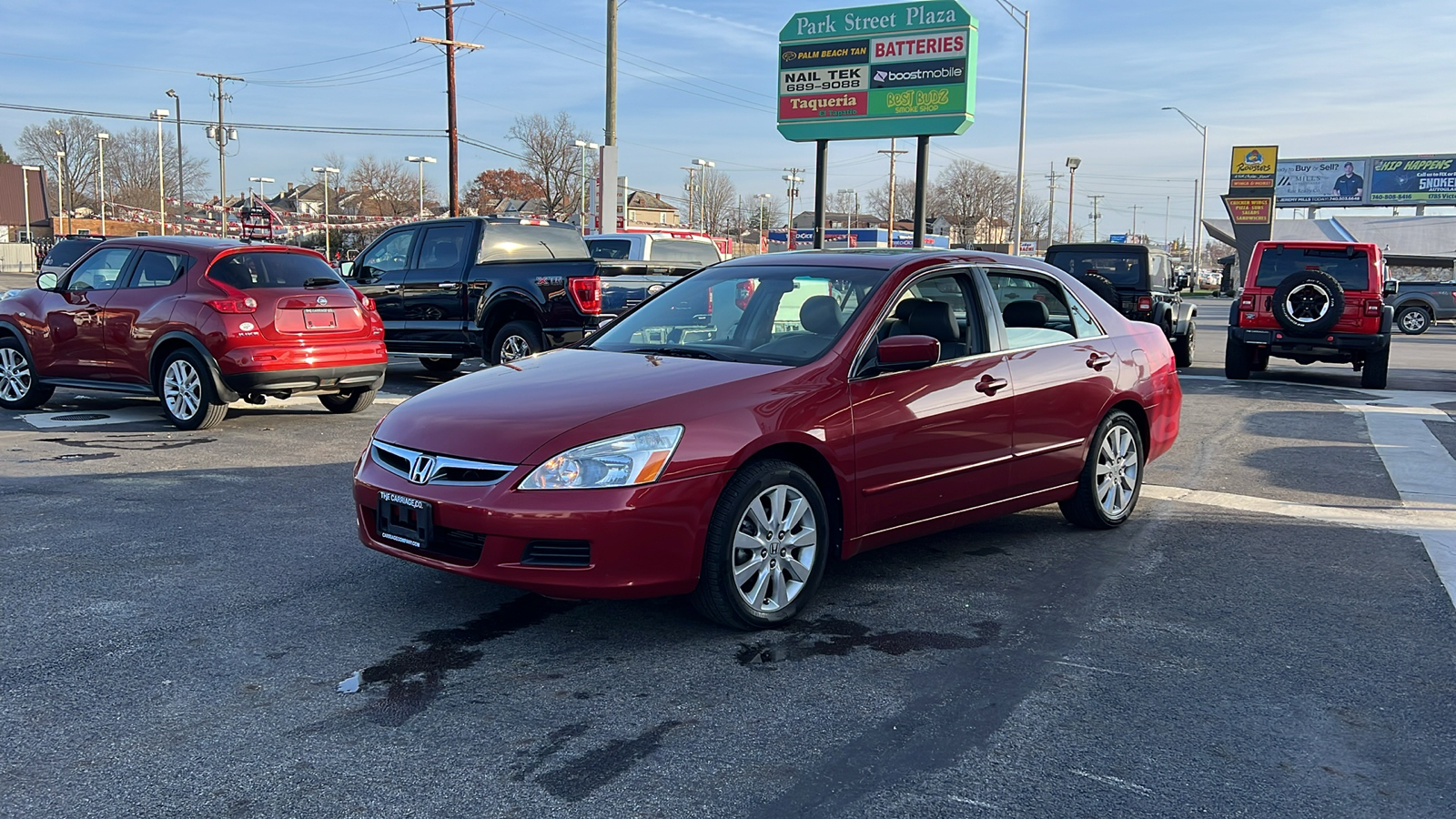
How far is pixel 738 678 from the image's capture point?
4.21 meters

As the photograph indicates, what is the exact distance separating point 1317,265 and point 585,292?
968 centimetres

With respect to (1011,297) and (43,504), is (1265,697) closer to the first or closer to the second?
(1011,297)

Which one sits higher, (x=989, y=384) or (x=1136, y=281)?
(x=1136, y=281)

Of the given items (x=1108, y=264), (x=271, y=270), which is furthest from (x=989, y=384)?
(x=1108, y=264)

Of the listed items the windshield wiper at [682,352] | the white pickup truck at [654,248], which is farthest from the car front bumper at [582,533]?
the white pickup truck at [654,248]

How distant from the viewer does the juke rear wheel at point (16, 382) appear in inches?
441

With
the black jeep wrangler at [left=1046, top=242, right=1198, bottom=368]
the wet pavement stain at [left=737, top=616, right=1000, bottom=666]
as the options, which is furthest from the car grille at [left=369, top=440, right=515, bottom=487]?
the black jeep wrangler at [left=1046, top=242, right=1198, bottom=368]

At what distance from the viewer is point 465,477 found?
4438mm

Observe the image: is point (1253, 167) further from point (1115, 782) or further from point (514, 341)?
point (1115, 782)

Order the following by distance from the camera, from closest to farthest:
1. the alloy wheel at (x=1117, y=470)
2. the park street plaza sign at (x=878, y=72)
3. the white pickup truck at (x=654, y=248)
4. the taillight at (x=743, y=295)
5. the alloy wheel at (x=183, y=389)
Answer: the taillight at (x=743, y=295), the alloy wheel at (x=1117, y=470), the alloy wheel at (x=183, y=389), the white pickup truck at (x=654, y=248), the park street plaza sign at (x=878, y=72)

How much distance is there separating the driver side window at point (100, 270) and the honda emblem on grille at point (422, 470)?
733 cm

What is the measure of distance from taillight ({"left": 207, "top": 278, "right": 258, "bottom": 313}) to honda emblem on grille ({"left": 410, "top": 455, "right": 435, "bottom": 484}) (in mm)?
5968

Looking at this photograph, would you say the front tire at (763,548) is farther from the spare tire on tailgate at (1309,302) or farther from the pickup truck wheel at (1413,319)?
the pickup truck wheel at (1413,319)

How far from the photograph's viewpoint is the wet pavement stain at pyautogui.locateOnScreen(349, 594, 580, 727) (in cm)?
388
